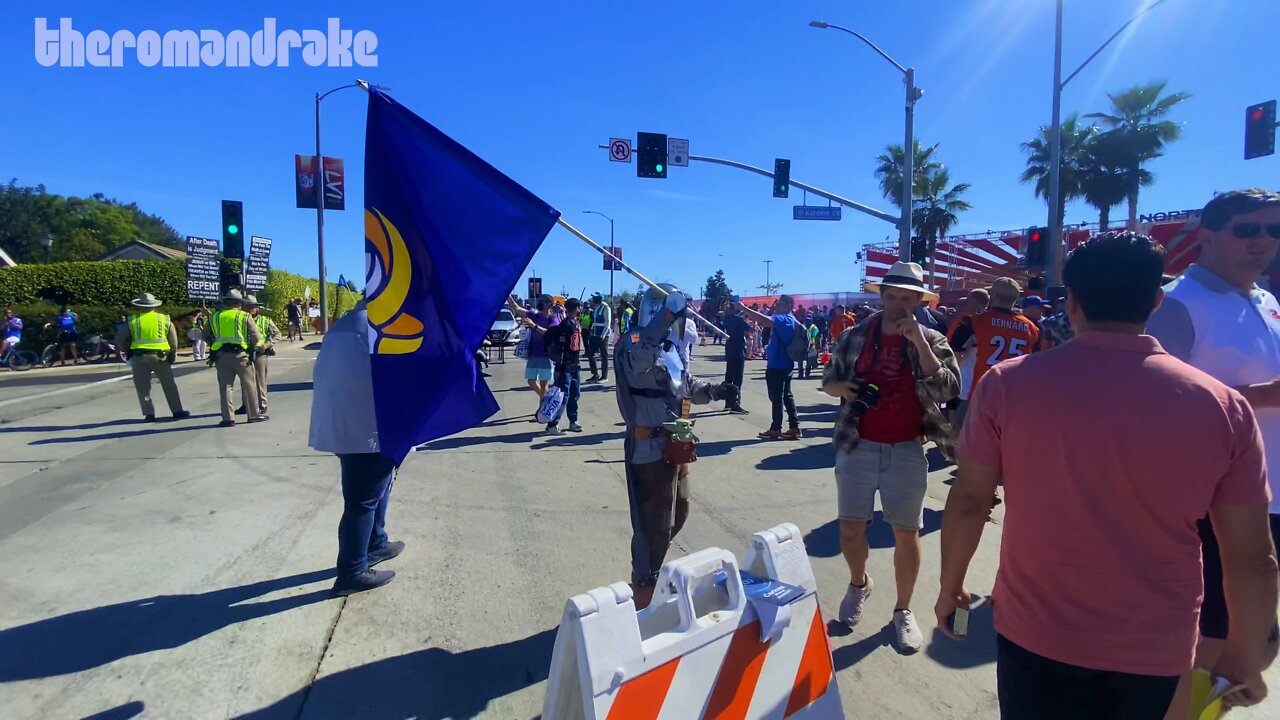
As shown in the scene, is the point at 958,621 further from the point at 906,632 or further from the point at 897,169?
the point at 897,169

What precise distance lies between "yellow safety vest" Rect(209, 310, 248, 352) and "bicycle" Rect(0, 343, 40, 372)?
581 inches

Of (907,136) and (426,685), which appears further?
(907,136)

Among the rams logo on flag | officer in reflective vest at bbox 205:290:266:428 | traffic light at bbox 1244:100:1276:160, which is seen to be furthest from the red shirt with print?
traffic light at bbox 1244:100:1276:160

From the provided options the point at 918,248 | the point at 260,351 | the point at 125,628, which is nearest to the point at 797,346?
the point at 125,628

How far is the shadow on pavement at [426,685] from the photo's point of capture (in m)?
2.82

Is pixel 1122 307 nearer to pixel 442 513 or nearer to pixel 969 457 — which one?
pixel 969 457

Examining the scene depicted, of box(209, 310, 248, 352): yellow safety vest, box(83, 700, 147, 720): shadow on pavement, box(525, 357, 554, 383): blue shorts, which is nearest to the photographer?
box(83, 700, 147, 720): shadow on pavement

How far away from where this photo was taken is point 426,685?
3.01 meters

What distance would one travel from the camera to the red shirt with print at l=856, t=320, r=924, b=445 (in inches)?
133

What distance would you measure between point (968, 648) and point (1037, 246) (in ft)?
53.4

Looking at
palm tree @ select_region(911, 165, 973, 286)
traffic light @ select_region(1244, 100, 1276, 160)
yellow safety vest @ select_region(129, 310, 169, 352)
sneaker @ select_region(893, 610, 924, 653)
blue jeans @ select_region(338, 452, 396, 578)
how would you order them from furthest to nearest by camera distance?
palm tree @ select_region(911, 165, 973, 286)
traffic light @ select_region(1244, 100, 1276, 160)
yellow safety vest @ select_region(129, 310, 169, 352)
blue jeans @ select_region(338, 452, 396, 578)
sneaker @ select_region(893, 610, 924, 653)

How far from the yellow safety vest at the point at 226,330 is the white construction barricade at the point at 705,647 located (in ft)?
29.9

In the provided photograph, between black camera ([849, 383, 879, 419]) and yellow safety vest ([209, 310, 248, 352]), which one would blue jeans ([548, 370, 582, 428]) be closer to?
yellow safety vest ([209, 310, 248, 352])

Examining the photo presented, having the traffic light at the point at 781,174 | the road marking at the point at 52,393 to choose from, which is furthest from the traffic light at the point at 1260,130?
the road marking at the point at 52,393
